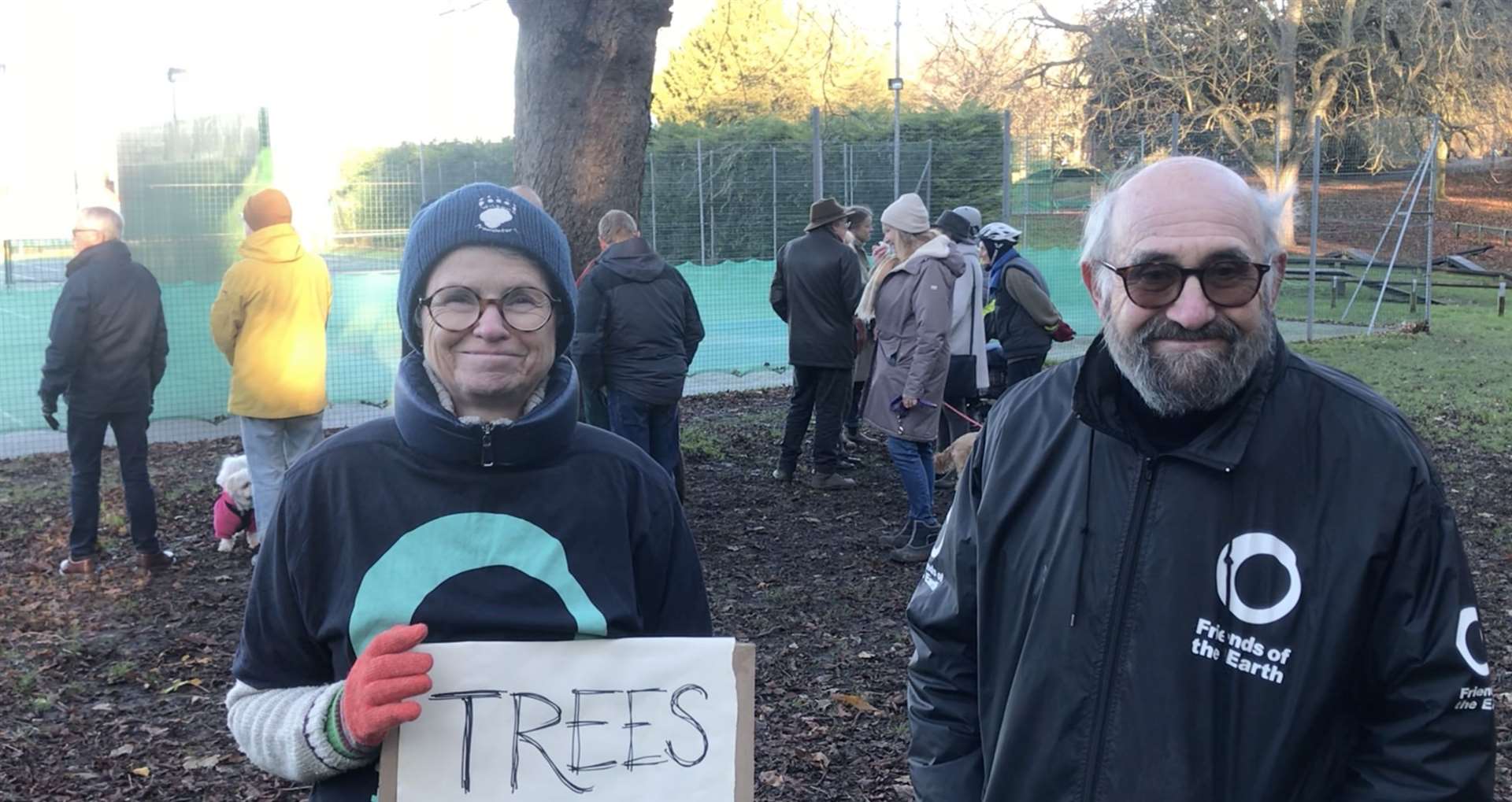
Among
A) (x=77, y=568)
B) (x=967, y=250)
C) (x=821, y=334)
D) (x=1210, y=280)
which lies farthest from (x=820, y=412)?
(x=1210, y=280)

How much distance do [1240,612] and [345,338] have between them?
12.3 meters

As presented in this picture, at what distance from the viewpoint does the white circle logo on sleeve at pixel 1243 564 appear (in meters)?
1.95

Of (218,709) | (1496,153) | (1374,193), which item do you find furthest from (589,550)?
(1496,153)

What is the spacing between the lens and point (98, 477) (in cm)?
777

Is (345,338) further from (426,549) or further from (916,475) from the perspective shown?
(426,549)

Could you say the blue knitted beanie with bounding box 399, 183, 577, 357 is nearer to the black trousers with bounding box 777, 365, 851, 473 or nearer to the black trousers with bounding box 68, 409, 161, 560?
the black trousers with bounding box 68, 409, 161, 560

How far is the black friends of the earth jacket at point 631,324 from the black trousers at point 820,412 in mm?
1852

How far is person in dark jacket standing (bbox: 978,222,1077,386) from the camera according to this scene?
9.88 meters

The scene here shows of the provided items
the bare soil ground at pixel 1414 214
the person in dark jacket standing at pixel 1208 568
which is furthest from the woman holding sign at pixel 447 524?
→ the bare soil ground at pixel 1414 214

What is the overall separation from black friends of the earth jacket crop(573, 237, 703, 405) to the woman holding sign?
594cm

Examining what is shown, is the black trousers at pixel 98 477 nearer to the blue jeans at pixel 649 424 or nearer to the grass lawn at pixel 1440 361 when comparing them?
the blue jeans at pixel 649 424

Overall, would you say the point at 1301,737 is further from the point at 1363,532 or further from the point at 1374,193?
the point at 1374,193

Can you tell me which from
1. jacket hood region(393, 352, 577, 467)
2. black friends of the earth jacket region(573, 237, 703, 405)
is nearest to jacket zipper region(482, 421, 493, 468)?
jacket hood region(393, 352, 577, 467)

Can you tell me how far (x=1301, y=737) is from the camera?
1.93 meters
